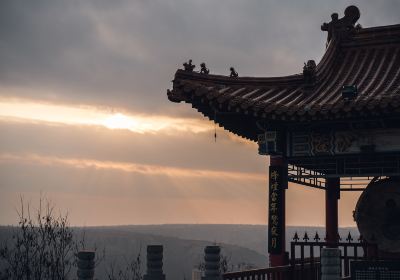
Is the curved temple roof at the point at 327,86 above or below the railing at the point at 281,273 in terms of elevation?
above

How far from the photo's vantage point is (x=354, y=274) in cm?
1198

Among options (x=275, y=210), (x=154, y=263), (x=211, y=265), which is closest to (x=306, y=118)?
(x=275, y=210)

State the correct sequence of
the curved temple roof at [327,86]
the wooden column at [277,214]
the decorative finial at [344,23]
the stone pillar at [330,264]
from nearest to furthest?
the stone pillar at [330,264], the curved temple roof at [327,86], the wooden column at [277,214], the decorative finial at [344,23]

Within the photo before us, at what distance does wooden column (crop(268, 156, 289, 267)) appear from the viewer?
13352 mm

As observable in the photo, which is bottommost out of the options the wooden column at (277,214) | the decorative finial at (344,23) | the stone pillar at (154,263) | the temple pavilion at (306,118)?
the stone pillar at (154,263)

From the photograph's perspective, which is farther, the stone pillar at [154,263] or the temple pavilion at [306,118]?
the stone pillar at [154,263]

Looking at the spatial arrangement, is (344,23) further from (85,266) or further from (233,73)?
(85,266)

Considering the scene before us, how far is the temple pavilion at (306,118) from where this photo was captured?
43.5ft

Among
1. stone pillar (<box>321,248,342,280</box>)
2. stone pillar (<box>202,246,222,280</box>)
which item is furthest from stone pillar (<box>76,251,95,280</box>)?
stone pillar (<box>321,248,342,280</box>)

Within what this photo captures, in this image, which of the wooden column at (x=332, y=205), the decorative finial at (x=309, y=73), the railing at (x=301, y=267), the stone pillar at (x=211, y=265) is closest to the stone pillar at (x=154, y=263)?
the stone pillar at (x=211, y=265)

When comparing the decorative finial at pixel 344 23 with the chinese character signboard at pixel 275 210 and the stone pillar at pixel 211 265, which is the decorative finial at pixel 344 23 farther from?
the stone pillar at pixel 211 265

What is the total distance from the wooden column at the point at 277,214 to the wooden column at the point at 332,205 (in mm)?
4095

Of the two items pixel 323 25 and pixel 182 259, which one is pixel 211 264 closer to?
pixel 323 25

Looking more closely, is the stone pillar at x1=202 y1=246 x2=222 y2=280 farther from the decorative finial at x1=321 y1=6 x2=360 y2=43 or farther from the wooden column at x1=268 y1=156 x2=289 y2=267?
the decorative finial at x1=321 y1=6 x2=360 y2=43
